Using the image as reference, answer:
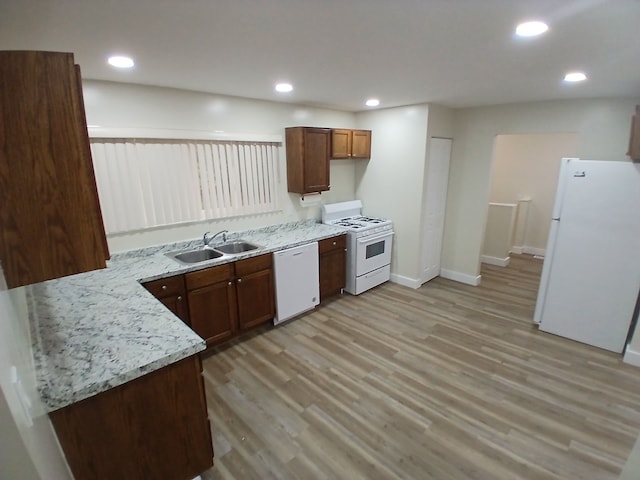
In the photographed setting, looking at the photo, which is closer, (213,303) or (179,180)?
(213,303)

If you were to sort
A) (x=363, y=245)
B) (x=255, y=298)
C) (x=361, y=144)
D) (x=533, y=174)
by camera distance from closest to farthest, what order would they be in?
(x=255, y=298) → (x=363, y=245) → (x=361, y=144) → (x=533, y=174)

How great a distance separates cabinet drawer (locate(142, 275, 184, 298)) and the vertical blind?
2.34 feet

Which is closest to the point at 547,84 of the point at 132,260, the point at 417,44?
the point at 417,44

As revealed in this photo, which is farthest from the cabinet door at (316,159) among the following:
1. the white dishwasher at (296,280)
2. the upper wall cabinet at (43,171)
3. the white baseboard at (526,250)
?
the white baseboard at (526,250)

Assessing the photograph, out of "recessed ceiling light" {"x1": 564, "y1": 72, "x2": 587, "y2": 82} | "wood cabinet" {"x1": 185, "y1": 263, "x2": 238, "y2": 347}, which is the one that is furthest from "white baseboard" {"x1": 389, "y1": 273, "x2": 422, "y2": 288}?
"recessed ceiling light" {"x1": 564, "y1": 72, "x2": 587, "y2": 82}

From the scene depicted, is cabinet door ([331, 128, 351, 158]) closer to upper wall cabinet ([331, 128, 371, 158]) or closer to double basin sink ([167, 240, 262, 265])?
upper wall cabinet ([331, 128, 371, 158])

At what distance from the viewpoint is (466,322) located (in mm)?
3494

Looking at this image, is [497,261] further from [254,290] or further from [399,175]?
[254,290]

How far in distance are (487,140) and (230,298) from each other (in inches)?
150

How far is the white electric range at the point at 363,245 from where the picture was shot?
4005mm

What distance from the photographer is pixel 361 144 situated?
4391 mm

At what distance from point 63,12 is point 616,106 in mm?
4656

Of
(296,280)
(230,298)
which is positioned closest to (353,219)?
(296,280)

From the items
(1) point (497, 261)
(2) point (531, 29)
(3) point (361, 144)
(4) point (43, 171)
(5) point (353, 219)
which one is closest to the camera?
(4) point (43, 171)
